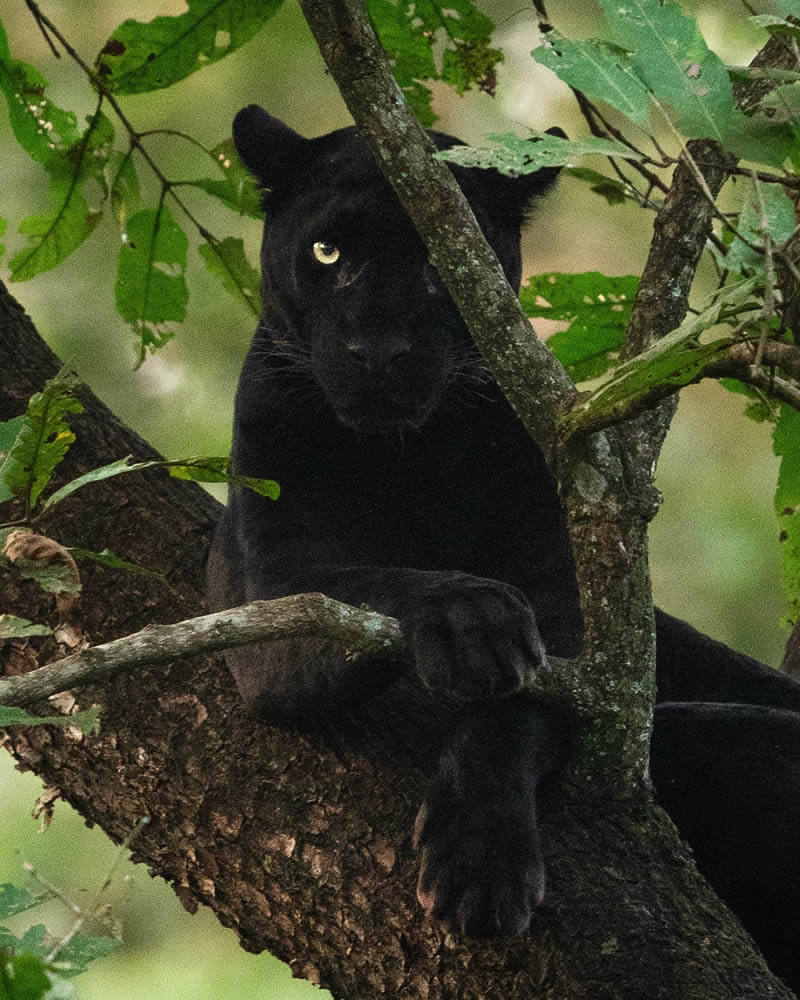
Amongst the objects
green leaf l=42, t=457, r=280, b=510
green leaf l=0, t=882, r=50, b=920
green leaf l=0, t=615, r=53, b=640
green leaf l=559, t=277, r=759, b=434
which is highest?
green leaf l=42, t=457, r=280, b=510

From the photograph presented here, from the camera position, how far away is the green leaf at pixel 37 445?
1690mm

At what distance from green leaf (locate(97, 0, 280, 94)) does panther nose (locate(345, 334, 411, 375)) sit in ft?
2.06

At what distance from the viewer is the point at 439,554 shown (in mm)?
2684

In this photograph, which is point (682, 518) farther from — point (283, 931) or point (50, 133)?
point (283, 931)

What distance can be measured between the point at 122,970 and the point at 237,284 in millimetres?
4296

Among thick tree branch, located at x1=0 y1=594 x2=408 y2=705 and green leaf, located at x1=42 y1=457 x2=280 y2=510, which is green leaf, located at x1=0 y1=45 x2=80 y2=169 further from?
thick tree branch, located at x1=0 y1=594 x2=408 y2=705

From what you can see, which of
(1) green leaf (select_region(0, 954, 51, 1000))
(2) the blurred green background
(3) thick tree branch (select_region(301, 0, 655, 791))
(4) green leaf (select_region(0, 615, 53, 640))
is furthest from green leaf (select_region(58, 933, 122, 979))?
(2) the blurred green background

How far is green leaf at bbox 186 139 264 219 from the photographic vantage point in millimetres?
2928

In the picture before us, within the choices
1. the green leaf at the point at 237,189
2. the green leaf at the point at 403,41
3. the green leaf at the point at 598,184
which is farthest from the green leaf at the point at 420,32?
the green leaf at the point at 237,189

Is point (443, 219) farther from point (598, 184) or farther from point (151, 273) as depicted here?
point (151, 273)

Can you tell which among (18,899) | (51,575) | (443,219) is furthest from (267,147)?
(18,899)

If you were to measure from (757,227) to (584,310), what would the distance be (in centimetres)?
113

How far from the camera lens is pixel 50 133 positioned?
9.44 feet

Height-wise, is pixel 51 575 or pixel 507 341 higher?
pixel 507 341
